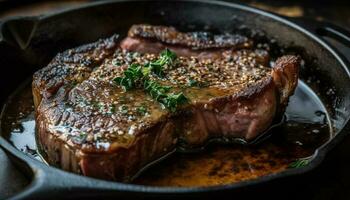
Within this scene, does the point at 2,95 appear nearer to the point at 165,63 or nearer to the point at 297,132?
the point at 165,63

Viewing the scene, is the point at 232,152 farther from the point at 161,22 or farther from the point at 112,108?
the point at 161,22

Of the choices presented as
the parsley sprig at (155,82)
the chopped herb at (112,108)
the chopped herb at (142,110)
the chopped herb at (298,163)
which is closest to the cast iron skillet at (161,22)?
the chopped herb at (298,163)

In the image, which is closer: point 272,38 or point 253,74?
point 253,74

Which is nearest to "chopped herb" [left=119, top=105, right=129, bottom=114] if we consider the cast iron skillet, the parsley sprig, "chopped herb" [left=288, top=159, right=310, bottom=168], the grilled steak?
the grilled steak

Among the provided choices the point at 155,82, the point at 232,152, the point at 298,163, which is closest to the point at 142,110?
the point at 155,82

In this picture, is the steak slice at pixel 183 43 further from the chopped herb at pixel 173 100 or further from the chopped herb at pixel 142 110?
the chopped herb at pixel 142 110

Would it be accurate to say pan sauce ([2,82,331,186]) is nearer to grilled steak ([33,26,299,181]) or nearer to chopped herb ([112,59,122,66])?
grilled steak ([33,26,299,181])

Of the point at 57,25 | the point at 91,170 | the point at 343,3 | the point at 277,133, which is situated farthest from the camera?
the point at 343,3

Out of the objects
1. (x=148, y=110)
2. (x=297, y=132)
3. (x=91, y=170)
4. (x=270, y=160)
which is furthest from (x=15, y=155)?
(x=297, y=132)
